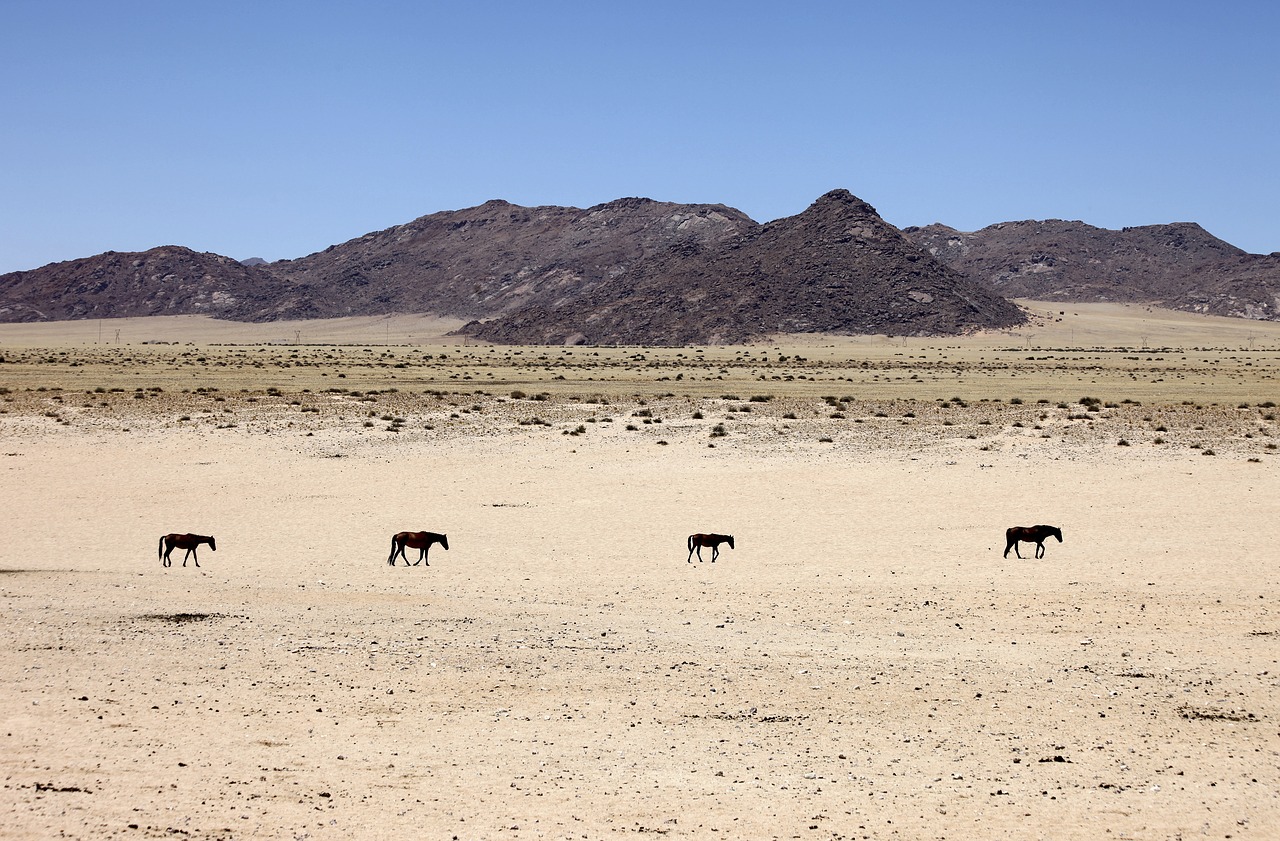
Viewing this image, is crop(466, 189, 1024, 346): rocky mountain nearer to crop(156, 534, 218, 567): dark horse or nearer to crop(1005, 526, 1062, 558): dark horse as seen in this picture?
crop(1005, 526, 1062, 558): dark horse

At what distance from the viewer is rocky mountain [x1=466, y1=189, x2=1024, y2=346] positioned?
16450 centimetres

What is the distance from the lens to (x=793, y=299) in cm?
17088

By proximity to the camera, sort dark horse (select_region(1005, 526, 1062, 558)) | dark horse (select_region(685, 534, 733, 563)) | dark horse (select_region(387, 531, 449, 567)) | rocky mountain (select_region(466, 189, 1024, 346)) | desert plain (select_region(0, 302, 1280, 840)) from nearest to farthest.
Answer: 1. desert plain (select_region(0, 302, 1280, 840))
2. dark horse (select_region(387, 531, 449, 567))
3. dark horse (select_region(685, 534, 733, 563))
4. dark horse (select_region(1005, 526, 1062, 558))
5. rocky mountain (select_region(466, 189, 1024, 346))

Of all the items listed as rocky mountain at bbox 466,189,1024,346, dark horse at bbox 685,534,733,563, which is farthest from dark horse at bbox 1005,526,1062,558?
rocky mountain at bbox 466,189,1024,346

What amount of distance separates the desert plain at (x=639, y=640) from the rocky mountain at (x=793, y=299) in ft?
424

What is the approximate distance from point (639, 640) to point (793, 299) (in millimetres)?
159889

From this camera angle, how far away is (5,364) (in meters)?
86.2

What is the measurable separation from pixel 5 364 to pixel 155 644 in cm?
8425

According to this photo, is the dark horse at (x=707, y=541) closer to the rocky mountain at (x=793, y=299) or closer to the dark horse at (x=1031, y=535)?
the dark horse at (x=1031, y=535)

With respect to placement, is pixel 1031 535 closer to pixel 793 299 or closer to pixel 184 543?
pixel 184 543

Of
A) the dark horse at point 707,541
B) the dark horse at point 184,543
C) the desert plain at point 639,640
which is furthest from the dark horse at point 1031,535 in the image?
the dark horse at point 184,543

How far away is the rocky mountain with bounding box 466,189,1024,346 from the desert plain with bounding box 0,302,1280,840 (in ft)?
424

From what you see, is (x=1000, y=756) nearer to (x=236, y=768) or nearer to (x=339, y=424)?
(x=236, y=768)

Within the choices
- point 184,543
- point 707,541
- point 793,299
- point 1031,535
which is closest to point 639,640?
point 707,541
